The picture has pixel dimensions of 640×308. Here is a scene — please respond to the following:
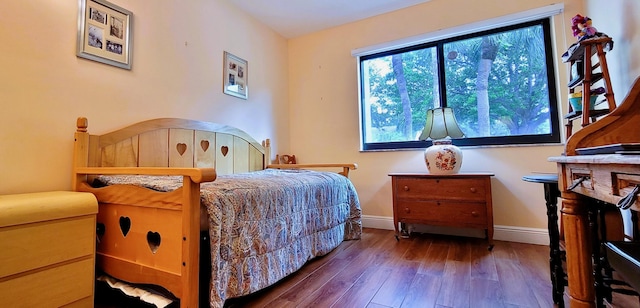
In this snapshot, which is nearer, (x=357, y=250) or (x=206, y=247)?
(x=206, y=247)

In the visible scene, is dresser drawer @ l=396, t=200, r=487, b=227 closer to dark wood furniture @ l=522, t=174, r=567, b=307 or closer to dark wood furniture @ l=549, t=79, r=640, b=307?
dark wood furniture @ l=522, t=174, r=567, b=307

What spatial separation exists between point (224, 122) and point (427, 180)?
1777 mm

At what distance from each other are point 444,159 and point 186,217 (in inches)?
72.8

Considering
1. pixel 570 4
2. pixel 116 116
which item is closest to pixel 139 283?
pixel 116 116

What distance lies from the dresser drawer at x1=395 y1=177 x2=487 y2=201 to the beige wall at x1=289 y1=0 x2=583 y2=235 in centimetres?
36

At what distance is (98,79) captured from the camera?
160cm

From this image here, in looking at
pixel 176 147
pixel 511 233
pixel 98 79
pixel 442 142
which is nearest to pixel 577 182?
pixel 442 142

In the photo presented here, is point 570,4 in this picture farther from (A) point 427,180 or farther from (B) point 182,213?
(B) point 182,213

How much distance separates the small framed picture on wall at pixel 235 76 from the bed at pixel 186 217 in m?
0.67

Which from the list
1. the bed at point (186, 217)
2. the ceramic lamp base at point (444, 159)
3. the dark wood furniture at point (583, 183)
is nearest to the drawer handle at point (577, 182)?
the dark wood furniture at point (583, 183)

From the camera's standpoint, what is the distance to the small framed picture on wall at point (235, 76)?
2449mm

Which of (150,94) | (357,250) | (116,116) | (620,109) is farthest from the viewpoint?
(357,250)

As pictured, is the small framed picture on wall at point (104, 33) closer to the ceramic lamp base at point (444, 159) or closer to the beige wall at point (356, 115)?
the beige wall at point (356, 115)

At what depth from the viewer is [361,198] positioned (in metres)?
2.82
